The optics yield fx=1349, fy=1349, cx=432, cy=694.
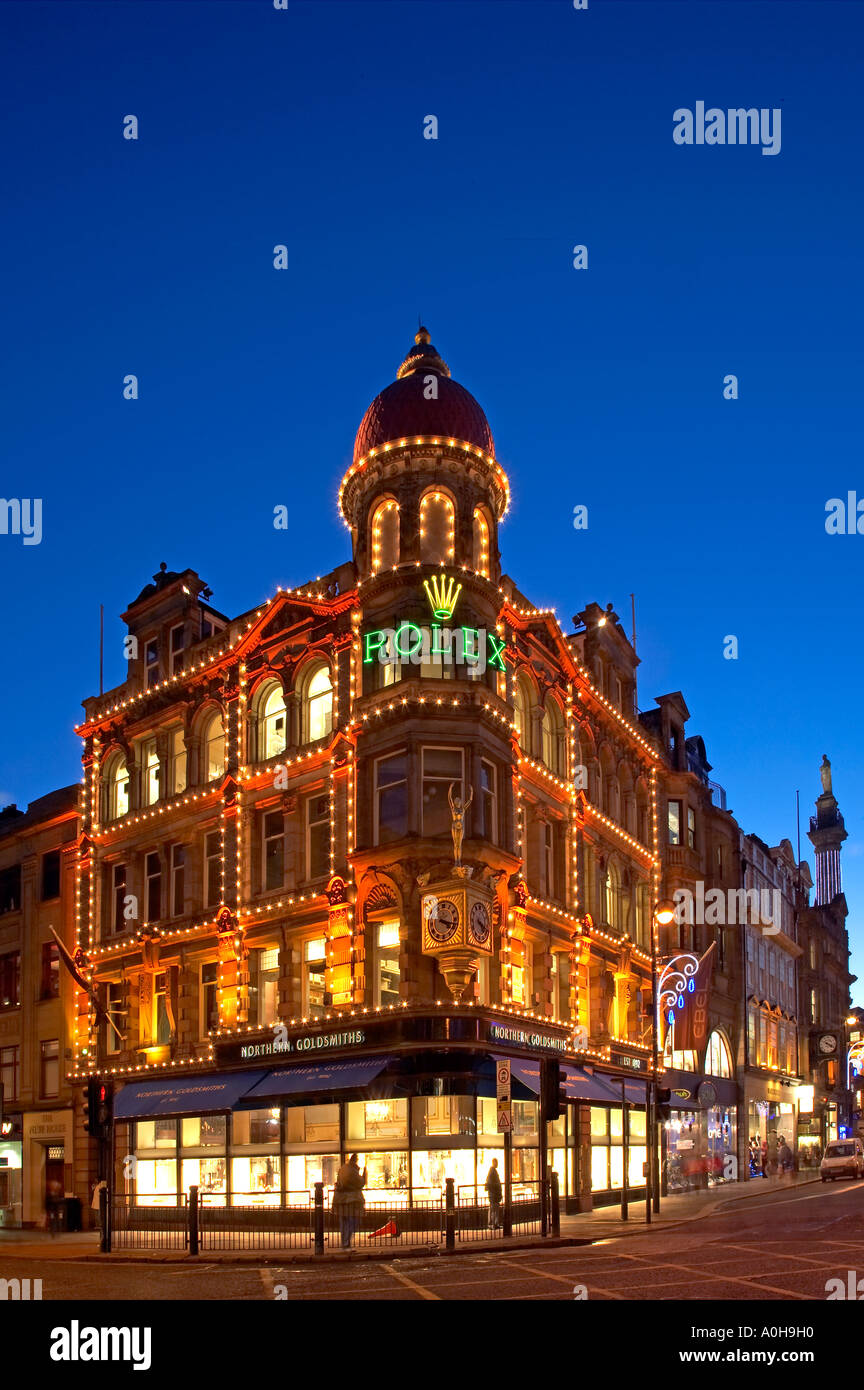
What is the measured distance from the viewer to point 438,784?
106ft

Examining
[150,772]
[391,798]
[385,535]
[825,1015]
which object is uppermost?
[385,535]

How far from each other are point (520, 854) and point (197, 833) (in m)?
10.1

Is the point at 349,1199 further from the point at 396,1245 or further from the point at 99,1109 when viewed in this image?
the point at 99,1109

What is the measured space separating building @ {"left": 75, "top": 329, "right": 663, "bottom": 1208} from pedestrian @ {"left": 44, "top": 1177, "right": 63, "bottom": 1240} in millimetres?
1928

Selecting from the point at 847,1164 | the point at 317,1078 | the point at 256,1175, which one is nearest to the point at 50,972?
the point at 256,1175

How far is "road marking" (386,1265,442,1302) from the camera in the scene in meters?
16.7

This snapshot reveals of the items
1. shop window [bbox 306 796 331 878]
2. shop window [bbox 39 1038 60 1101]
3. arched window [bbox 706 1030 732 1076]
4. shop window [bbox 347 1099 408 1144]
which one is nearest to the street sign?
shop window [bbox 347 1099 408 1144]

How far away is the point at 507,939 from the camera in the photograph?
34125 mm

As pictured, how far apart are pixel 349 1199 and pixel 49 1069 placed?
22567 millimetres

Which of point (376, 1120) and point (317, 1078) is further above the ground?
point (317, 1078)

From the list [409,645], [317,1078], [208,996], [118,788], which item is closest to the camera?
[317,1078]

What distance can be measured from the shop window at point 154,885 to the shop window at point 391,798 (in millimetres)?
10705

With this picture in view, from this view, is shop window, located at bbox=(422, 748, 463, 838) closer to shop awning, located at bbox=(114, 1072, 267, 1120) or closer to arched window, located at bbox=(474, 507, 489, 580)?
arched window, located at bbox=(474, 507, 489, 580)

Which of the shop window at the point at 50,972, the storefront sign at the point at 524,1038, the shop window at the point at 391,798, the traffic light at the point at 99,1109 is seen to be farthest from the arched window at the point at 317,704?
the shop window at the point at 50,972
